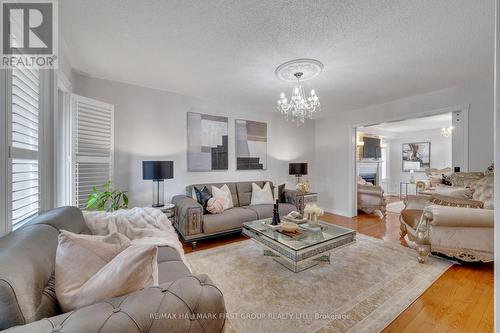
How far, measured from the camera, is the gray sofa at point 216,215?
275cm

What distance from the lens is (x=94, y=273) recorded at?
93 centimetres

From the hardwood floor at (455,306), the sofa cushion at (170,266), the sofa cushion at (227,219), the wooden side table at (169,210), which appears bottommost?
the hardwood floor at (455,306)

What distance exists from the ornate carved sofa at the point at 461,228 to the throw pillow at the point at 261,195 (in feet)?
7.08

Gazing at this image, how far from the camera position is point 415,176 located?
23.3 ft

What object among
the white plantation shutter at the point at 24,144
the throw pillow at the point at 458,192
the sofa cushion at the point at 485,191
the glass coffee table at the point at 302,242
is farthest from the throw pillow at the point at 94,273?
the throw pillow at the point at 458,192

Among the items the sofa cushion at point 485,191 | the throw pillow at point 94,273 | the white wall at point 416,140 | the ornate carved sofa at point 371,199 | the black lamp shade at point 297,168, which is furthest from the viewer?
the white wall at point 416,140

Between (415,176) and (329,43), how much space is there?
731 cm

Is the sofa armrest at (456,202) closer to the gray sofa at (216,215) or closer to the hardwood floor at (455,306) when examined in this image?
the hardwood floor at (455,306)

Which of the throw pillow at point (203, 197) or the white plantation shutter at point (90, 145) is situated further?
the throw pillow at point (203, 197)

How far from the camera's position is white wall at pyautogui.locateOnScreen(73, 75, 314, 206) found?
10.00 ft

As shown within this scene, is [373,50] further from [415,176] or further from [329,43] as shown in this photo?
[415,176]

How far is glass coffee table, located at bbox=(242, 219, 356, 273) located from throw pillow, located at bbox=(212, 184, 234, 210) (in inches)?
31.5

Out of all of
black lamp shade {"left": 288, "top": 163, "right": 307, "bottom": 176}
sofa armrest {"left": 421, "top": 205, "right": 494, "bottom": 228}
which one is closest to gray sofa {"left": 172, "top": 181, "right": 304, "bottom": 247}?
black lamp shade {"left": 288, "top": 163, "right": 307, "bottom": 176}

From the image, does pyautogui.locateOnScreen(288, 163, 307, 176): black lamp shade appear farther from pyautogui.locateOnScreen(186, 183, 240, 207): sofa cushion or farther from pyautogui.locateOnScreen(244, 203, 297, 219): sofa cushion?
pyautogui.locateOnScreen(186, 183, 240, 207): sofa cushion
